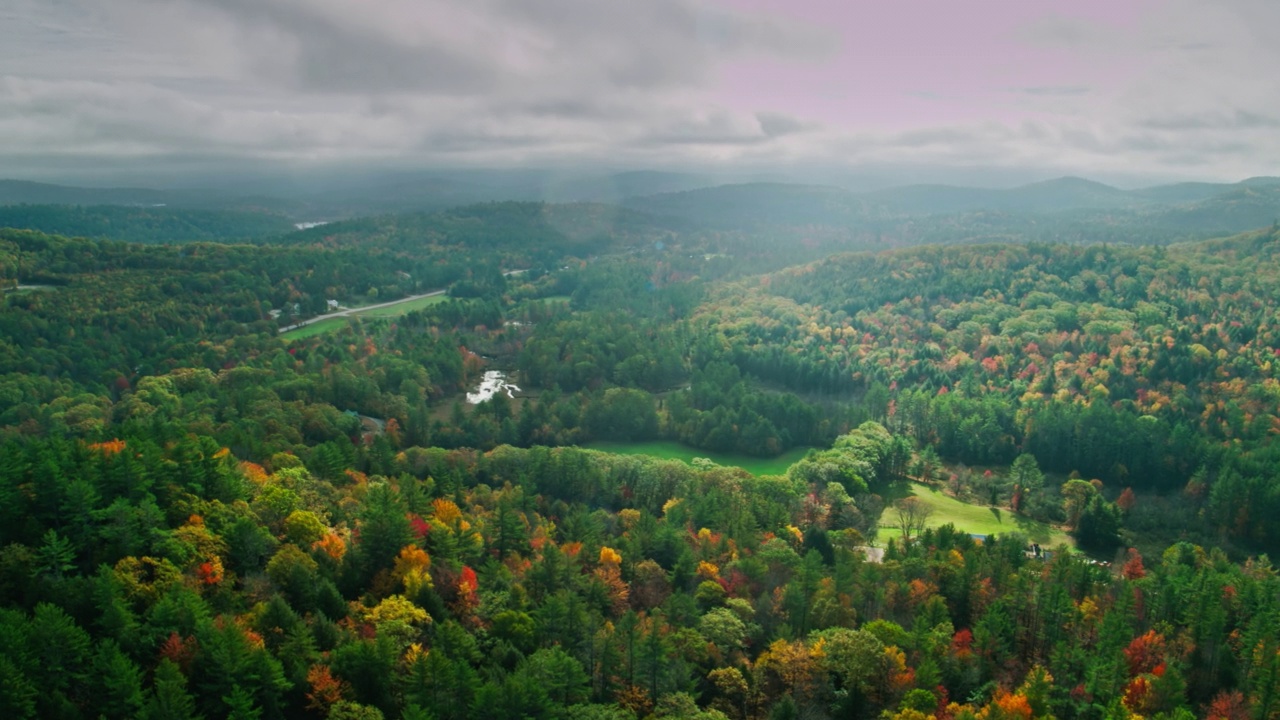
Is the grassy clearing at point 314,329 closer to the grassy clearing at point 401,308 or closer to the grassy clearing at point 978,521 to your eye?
the grassy clearing at point 401,308

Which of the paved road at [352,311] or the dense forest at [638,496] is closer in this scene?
the dense forest at [638,496]

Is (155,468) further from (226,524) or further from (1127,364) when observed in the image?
(1127,364)

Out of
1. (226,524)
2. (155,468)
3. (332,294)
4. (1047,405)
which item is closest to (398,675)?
(226,524)

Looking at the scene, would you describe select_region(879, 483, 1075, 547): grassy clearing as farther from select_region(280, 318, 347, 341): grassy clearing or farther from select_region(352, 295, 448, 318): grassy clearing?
select_region(352, 295, 448, 318): grassy clearing

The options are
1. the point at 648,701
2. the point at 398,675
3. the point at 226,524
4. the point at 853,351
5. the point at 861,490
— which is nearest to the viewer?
the point at 398,675

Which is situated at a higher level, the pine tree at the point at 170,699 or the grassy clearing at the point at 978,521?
the pine tree at the point at 170,699

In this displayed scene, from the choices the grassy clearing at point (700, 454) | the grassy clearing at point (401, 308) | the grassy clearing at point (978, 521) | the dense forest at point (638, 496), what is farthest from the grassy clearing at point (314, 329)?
the grassy clearing at point (978, 521)
